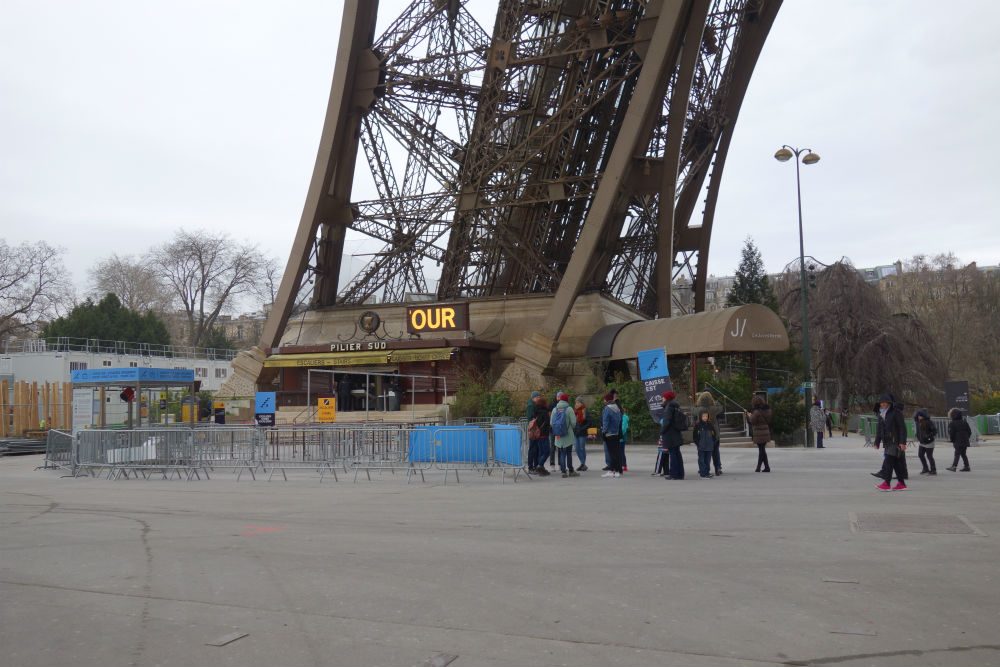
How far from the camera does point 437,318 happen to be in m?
32.4

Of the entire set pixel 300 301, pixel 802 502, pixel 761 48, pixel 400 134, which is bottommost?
pixel 802 502

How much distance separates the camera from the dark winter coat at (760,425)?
51.6 feet

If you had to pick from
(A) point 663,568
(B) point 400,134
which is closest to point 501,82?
(B) point 400,134

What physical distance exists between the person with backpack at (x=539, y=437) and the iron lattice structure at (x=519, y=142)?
48.2 feet

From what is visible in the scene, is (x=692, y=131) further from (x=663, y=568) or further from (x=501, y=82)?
(x=663, y=568)

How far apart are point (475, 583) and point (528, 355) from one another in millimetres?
23942

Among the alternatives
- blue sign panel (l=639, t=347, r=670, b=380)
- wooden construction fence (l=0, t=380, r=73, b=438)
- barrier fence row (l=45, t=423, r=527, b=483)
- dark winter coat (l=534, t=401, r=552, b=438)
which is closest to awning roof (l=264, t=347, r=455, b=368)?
wooden construction fence (l=0, t=380, r=73, b=438)

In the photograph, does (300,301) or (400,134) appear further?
(300,301)

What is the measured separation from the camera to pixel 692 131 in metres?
36.7

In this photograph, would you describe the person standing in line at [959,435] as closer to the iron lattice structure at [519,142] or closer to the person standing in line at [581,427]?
the person standing in line at [581,427]

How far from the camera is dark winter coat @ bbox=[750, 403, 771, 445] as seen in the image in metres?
15.7

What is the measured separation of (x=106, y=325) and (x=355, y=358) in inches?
1163

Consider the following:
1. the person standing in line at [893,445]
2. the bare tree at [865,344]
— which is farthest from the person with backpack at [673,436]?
the bare tree at [865,344]

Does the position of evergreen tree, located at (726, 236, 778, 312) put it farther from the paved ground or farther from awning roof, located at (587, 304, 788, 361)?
the paved ground
